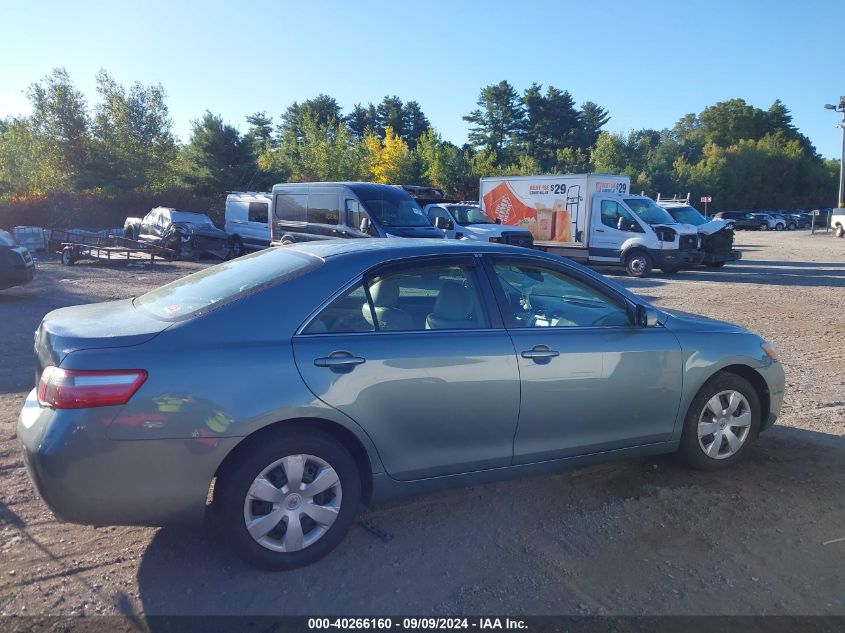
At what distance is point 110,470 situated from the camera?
3.11 m

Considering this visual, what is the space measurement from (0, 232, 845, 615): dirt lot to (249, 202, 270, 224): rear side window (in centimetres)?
1878

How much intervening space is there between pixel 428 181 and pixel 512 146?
26.6m

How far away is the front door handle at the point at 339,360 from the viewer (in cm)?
347

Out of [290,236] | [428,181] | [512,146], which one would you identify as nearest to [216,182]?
[428,181]

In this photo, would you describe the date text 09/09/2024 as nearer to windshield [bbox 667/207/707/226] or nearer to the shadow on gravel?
the shadow on gravel

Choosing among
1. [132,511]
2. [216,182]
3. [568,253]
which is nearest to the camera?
[132,511]

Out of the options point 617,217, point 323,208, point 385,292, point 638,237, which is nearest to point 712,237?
point 638,237

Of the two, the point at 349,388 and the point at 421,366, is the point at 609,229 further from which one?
the point at 349,388

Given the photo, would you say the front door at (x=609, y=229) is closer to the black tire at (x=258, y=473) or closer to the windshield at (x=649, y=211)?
the windshield at (x=649, y=211)

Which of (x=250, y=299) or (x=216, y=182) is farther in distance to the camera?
(x=216, y=182)

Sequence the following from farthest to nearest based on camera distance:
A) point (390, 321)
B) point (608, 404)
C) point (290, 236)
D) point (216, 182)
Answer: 1. point (216, 182)
2. point (290, 236)
3. point (608, 404)
4. point (390, 321)

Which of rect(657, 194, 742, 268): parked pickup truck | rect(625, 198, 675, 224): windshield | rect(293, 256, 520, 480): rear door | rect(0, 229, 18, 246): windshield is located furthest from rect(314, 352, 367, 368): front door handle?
rect(657, 194, 742, 268): parked pickup truck

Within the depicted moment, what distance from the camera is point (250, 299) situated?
3564 mm

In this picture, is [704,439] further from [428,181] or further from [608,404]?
[428,181]
